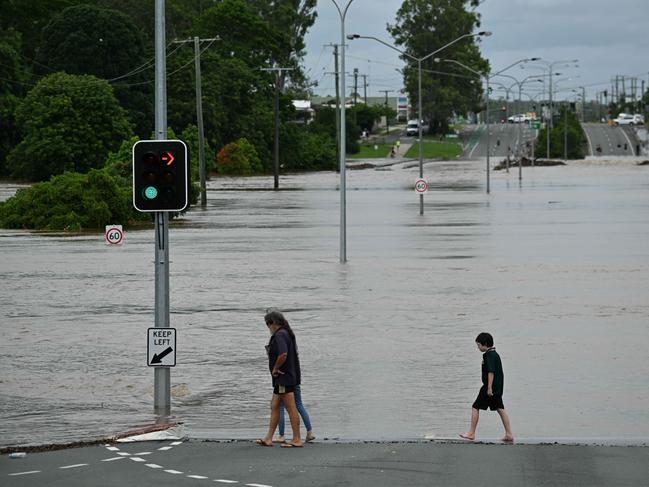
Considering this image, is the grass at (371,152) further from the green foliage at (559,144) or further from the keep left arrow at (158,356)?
the keep left arrow at (158,356)

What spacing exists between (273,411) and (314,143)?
4974 inches

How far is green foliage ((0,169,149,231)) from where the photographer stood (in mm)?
55938

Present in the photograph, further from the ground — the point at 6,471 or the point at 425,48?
the point at 425,48

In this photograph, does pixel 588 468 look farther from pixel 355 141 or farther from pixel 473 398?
pixel 355 141

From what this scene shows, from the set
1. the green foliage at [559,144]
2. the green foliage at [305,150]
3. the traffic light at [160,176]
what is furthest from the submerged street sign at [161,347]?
the green foliage at [559,144]

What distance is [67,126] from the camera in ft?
337

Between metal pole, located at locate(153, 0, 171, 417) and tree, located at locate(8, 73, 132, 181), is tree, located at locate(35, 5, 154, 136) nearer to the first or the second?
tree, located at locate(8, 73, 132, 181)

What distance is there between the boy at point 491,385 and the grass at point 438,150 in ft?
440

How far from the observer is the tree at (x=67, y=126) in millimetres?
102125

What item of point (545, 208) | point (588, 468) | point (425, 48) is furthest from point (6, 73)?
point (588, 468)

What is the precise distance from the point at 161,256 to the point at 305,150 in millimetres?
122345

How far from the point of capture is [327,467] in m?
13.2

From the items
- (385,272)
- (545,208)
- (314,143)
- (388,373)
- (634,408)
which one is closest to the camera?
(634,408)

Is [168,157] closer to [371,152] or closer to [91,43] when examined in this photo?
[91,43]
